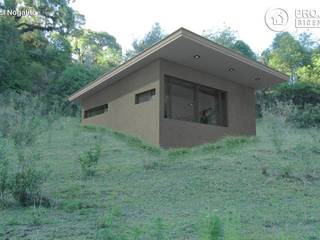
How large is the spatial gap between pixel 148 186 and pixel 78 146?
15.1 ft

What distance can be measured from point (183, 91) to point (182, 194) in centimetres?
654

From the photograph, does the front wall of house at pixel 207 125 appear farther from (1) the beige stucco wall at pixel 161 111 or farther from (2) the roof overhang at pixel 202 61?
(2) the roof overhang at pixel 202 61

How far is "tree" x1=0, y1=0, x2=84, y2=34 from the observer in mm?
27552

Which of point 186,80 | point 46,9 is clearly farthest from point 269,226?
point 46,9

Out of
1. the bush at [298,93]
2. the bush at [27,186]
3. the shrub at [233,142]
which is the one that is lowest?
the bush at [27,186]

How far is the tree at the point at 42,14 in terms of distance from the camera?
27.6 metres

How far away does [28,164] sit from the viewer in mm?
5527

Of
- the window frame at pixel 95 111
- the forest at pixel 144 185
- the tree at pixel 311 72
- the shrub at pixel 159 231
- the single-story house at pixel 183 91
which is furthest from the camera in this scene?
the tree at pixel 311 72

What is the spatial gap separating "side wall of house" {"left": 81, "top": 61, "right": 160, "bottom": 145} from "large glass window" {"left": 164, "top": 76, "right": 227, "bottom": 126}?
0.43 metres

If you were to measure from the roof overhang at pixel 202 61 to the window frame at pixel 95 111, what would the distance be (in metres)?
0.83

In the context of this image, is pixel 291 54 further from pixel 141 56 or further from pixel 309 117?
pixel 141 56

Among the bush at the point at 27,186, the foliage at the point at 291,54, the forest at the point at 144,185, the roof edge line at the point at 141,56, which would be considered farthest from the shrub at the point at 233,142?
the foliage at the point at 291,54

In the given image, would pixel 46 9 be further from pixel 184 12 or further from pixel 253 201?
pixel 253 201

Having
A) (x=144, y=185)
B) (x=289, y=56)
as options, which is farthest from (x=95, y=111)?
(x=289, y=56)
